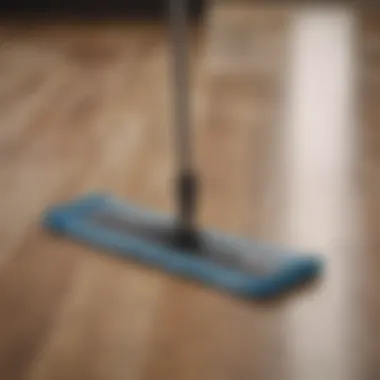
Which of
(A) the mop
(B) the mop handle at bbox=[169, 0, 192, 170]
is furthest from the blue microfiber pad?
(B) the mop handle at bbox=[169, 0, 192, 170]

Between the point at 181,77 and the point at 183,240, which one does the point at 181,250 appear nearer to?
the point at 183,240

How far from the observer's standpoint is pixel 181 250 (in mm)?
1543

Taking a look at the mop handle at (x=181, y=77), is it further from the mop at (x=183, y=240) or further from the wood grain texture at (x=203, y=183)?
the wood grain texture at (x=203, y=183)

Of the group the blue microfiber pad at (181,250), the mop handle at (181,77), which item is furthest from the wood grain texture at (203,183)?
the mop handle at (181,77)

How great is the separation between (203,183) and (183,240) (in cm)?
31

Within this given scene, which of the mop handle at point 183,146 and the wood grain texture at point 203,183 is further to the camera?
the mop handle at point 183,146

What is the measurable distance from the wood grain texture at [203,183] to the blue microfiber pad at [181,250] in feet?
0.10

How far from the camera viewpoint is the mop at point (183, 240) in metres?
1.44

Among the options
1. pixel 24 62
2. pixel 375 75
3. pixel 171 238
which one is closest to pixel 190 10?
pixel 24 62

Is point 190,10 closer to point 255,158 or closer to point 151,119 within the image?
point 151,119

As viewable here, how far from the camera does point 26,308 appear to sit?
1.38m

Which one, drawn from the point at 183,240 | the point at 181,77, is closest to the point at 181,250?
the point at 183,240

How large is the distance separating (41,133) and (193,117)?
1.16 ft

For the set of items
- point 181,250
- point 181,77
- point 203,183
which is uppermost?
point 181,77
